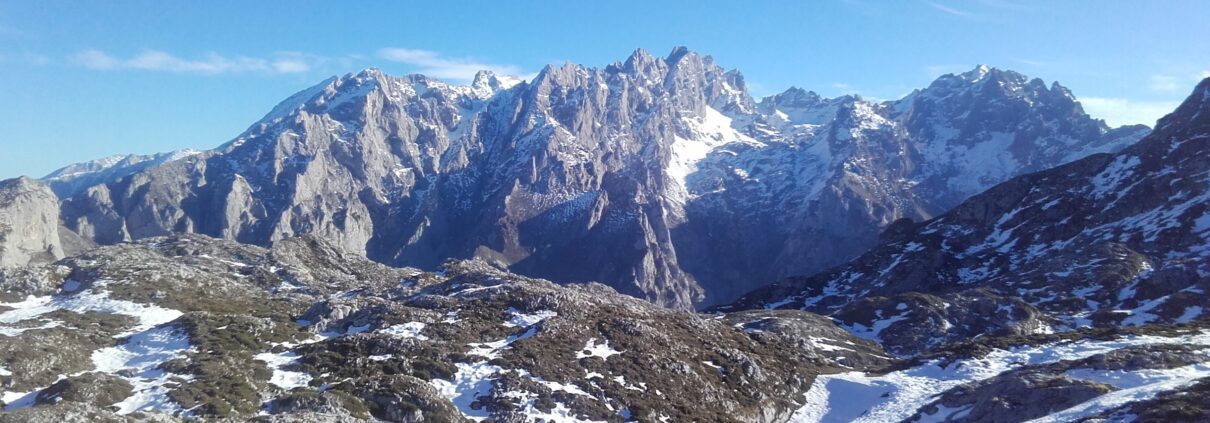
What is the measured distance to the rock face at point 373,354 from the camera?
58.9 metres

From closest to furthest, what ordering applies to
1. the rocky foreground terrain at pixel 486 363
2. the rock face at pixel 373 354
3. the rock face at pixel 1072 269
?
the rocky foreground terrain at pixel 486 363
the rock face at pixel 373 354
the rock face at pixel 1072 269

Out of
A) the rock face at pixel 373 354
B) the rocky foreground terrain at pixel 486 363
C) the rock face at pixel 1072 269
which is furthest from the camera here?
the rock face at pixel 1072 269

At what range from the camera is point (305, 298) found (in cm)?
11188

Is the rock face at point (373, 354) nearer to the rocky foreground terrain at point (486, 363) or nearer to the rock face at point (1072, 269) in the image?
the rocky foreground terrain at point (486, 363)

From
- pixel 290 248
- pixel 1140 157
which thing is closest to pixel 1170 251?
pixel 1140 157

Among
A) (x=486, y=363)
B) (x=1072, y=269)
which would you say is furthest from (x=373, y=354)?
(x=1072, y=269)

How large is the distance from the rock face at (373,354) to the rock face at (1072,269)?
28.0 m

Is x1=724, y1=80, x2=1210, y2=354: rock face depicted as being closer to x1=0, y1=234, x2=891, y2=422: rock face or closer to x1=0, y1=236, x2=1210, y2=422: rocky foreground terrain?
x1=0, y1=234, x2=891, y2=422: rock face

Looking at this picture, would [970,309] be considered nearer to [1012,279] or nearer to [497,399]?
[1012,279]

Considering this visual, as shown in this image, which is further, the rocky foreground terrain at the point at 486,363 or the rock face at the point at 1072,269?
the rock face at the point at 1072,269

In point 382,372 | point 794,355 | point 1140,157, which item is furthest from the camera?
point 1140,157

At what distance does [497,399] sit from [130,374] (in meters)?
28.9

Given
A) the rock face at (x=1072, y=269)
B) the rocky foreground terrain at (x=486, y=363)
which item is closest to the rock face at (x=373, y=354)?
the rocky foreground terrain at (x=486, y=363)

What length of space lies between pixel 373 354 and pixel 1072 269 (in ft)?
450
